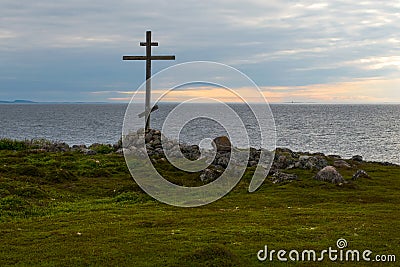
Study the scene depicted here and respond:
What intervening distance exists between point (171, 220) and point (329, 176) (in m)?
13.6

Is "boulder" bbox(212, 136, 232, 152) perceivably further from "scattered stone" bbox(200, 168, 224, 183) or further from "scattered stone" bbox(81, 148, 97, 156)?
"scattered stone" bbox(81, 148, 97, 156)

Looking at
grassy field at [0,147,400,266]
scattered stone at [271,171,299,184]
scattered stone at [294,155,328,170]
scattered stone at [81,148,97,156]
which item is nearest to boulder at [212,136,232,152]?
grassy field at [0,147,400,266]

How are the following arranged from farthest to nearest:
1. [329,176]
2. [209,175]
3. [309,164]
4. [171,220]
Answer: [309,164] < [209,175] < [329,176] < [171,220]

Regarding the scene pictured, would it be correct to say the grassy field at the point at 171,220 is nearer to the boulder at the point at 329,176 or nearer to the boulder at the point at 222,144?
the boulder at the point at 329,176

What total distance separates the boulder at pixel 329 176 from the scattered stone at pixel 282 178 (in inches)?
53.0

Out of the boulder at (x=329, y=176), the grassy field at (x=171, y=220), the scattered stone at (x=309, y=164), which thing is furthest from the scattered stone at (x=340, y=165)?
the boulder at (x=329, y=176)

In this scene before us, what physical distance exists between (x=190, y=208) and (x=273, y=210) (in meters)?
3.83

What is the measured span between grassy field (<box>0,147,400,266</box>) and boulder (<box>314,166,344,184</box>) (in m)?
0.85

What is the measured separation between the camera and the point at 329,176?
29.6m

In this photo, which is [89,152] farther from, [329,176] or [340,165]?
[340,165]

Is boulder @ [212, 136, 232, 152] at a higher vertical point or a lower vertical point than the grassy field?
higher

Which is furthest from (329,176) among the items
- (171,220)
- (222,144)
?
(171,220)

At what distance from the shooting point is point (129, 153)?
36062 millimetres

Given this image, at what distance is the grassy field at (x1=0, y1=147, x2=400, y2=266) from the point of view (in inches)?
574
